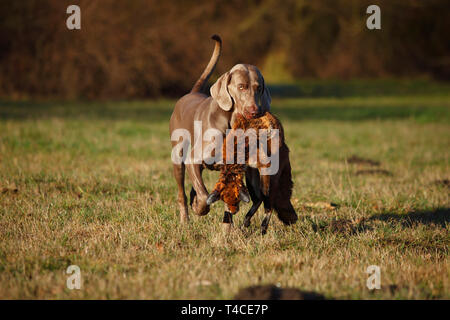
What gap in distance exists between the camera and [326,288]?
3682 millimetres

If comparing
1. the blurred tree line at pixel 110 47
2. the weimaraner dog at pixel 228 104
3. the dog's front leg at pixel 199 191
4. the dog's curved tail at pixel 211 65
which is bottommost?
the dog's front leg at pixel 199 191

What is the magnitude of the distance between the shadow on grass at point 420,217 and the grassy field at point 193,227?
15mm

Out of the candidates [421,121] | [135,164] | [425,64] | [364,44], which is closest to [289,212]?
[135,164]

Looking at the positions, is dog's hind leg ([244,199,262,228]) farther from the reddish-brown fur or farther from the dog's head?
the dog's head

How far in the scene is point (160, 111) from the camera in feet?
60.2

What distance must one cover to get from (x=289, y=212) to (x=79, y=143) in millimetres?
6586

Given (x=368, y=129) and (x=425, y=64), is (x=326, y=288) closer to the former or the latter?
(x=368, y=129)

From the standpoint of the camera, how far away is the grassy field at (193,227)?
3.76m

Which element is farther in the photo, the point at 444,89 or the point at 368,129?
the point at 444,89

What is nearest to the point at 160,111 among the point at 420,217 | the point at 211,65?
the point at 211,65

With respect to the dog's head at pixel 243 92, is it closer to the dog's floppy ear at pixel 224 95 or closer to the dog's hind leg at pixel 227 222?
the dog's floppy ear at pixel 224 95

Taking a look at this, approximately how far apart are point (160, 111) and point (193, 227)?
44.5 feet

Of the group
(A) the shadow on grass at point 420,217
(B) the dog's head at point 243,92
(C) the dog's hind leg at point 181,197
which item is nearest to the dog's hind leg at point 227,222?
(C) the dog's hind leg at point 181,197

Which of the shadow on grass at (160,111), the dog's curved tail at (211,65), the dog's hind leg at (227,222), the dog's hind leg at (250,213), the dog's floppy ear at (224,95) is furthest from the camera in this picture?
the shadow on grass at (160,111)
